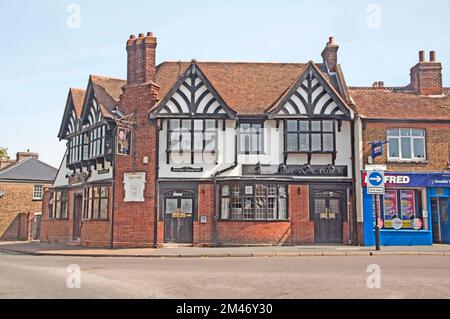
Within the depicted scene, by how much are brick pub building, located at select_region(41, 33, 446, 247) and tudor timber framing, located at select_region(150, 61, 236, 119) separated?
0.05m

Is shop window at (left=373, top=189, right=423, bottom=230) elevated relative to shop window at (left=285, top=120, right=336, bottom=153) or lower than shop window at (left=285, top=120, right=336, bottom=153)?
lower

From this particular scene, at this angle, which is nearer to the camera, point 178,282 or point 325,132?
point 178,282

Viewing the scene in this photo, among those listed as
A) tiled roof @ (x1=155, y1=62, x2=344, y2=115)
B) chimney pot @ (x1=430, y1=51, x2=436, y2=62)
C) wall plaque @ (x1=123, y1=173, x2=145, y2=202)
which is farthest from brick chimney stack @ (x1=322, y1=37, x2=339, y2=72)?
wall plaque @ (x1=123, y1=173, x2=145, y2=202)

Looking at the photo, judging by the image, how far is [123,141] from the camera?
20219 millimetres

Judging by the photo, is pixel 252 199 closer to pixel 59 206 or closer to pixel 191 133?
pixel 191 133

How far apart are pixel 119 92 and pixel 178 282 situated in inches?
653

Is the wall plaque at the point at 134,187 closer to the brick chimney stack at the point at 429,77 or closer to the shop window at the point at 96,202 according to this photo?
the shop window at the point at 96,202

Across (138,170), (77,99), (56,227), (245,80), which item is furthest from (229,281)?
(77,99)

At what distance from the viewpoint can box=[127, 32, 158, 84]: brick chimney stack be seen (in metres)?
21.7

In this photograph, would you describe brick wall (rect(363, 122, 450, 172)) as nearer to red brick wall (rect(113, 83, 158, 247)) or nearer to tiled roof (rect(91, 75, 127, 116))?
red brick wall (rect(113, 83, 158, 247))

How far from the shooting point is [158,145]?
20.9m

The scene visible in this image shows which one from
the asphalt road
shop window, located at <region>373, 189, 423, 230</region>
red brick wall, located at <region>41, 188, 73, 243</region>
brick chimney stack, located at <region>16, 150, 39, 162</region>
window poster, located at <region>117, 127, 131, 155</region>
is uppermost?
brick chimney stack, located at <region>16, 150, 39, 162</region>
